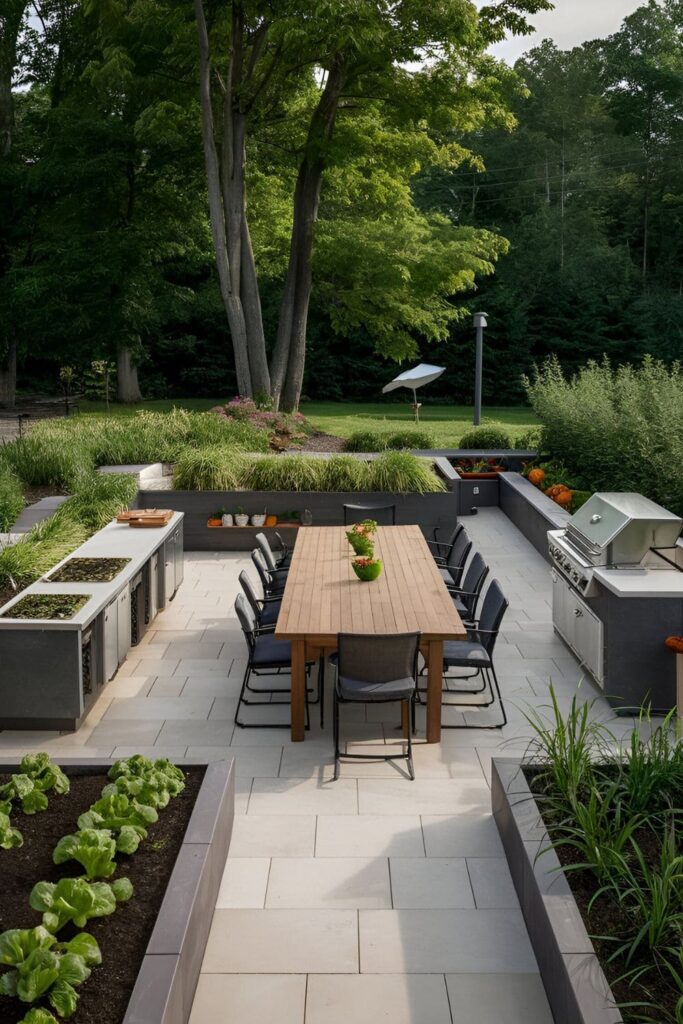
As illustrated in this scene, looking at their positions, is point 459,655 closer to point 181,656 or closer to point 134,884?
point 181,656

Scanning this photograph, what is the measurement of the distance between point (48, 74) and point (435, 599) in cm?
2678

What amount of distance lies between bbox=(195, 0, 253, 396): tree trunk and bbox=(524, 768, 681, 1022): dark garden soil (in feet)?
53.7

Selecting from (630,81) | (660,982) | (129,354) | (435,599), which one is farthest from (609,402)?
(630,81)

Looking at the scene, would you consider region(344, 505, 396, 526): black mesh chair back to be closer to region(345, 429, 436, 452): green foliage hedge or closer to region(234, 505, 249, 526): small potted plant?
region(234, 505, 249, 526): small potted plant

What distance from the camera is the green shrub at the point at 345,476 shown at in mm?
12734

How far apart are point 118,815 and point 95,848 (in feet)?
1.55

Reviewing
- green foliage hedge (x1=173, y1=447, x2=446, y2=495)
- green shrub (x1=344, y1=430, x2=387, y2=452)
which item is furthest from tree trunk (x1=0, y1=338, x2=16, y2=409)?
green foliage hedge (x1=173, y1=447, x2=446, y2=495)

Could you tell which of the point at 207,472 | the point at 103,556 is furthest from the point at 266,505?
the point at 103,556

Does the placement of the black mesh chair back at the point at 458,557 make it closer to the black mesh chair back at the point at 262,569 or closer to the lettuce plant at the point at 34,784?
the black mesh chair back at the point at 262,569

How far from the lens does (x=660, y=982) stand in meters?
3.54

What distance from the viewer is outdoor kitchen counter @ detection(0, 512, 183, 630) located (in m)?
6.60

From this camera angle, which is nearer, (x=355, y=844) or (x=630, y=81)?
(x=355, y=844)

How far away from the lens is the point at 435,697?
21.8 feet

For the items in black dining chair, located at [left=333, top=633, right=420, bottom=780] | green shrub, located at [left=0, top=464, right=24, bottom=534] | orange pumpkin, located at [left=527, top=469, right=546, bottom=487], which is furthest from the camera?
orange pumpkin, located at [left=527, top=469, right=546, bottom=487]
